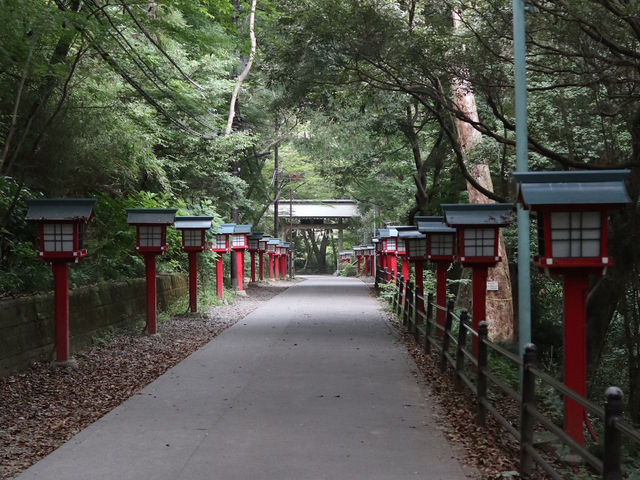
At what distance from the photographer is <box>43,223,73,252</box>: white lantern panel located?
33.8 feet

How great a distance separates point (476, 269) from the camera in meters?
10.6

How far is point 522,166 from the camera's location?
839 centimetres

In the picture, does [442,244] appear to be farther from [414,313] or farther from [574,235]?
[574,235]

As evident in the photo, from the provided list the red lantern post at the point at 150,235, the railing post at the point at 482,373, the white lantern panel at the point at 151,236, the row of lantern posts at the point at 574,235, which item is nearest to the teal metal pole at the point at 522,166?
the railing post at the point at 482,373

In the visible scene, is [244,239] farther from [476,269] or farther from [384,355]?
[476,269]

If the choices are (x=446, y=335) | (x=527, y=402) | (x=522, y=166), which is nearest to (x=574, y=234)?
(x=527, y=402)

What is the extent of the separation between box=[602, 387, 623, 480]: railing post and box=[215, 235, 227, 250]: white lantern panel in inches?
839

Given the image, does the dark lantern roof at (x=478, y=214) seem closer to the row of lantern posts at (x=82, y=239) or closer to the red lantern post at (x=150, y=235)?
the row of lantern posts at (x=82, y=239)

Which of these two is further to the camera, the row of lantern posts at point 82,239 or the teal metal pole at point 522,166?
the row of lantern posts at point 82,239

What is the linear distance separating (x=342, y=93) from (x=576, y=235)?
965 cm

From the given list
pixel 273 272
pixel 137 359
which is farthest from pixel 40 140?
pixel 273 272

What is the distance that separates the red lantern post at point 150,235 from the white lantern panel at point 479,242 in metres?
6.81

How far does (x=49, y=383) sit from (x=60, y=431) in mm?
2394

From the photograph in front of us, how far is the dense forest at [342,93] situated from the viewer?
10523 millimetres
